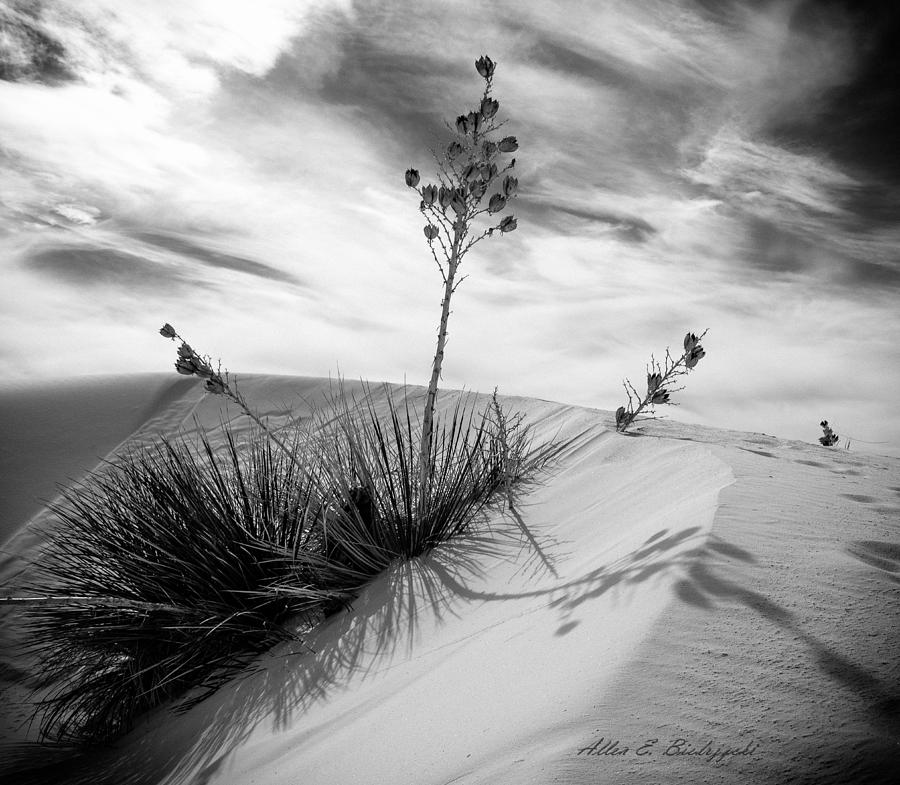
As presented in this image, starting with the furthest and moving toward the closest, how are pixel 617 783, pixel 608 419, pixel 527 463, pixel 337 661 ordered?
pixel 608 419 < pixel 527 463 < pixel 337 661 < pixel 617 783

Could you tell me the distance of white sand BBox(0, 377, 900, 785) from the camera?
4.09 feet

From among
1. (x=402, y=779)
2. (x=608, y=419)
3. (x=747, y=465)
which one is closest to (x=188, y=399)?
(x=608, y=419)

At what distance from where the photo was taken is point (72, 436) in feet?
25.7

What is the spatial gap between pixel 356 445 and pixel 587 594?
62.2 inches

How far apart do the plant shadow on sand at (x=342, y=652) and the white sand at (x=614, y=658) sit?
0.01m

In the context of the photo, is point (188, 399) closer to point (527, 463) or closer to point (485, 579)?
point (527, 463)

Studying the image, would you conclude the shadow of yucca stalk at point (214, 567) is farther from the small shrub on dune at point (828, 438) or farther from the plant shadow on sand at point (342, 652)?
the small shrub on dune at point (828, 438)

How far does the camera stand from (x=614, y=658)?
1481 millimetres

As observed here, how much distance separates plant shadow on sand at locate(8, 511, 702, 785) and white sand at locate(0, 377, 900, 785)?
0.01 meters

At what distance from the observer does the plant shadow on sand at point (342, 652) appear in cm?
208

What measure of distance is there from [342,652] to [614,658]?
129 centimetres
